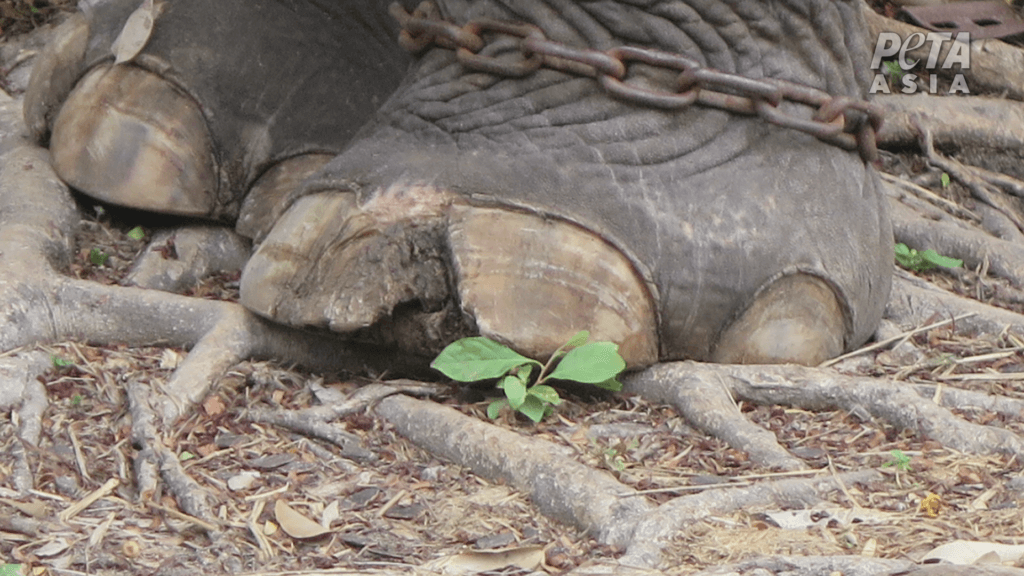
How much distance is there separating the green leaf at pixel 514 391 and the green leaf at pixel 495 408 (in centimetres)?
5

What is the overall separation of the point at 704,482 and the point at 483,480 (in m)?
0.34

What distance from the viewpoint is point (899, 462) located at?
2.26 metres

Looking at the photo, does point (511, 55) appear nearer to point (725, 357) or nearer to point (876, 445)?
point (725, 357)

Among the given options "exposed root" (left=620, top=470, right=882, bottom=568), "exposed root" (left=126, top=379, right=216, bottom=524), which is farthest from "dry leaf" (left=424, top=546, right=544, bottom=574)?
"exposed root" (left=126, top=379, right=216, bottom=524)

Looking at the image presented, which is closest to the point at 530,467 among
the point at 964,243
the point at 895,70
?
the point at 964,243

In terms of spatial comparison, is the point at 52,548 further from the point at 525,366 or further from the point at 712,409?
the point at 712,409

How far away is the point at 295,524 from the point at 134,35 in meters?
1.38

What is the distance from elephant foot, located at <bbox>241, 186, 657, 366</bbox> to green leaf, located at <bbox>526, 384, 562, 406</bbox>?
0.18 ft

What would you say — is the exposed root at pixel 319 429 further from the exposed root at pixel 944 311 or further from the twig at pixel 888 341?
the exposed root at pixel 944 311

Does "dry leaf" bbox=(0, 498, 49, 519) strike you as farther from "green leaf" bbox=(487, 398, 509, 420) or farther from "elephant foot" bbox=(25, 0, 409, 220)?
"elephant foot" bbox=(25, 0, 409, 220)

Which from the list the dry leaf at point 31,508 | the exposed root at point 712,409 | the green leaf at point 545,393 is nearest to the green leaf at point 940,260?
the exposed root at point 712,409

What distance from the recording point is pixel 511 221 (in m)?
2.44

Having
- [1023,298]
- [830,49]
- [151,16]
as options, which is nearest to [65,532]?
[151,16]

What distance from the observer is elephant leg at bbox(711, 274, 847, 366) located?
2.60 m
